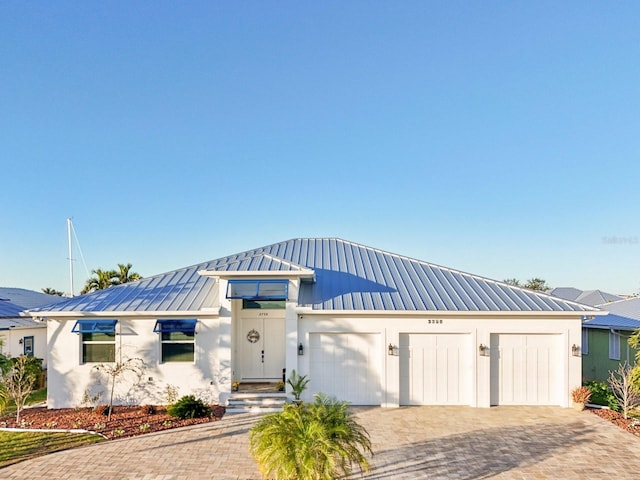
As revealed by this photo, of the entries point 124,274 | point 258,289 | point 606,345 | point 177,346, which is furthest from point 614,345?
point 124,274

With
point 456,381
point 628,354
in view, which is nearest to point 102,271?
point 456,381

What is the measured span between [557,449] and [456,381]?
4.46m

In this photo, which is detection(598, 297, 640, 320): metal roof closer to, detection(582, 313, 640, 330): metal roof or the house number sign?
detection(582, 313, 640, 330): metal roof

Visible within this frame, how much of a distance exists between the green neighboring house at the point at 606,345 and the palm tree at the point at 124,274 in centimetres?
2876

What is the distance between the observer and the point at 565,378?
14742 millimetres

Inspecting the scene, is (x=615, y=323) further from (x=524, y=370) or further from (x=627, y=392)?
(x=524, y=370)

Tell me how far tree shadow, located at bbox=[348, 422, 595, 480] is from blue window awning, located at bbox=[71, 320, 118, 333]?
1062cm

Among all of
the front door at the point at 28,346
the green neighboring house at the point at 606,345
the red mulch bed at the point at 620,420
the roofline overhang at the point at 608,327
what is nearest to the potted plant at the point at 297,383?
the red mulch bed at the point at 620,420

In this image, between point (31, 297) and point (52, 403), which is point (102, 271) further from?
point (52, 403)

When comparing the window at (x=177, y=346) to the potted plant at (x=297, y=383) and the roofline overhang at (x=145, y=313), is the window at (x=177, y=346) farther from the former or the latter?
the potted plant at (x=297, y=383)

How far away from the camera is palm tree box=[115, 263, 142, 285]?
2948cm

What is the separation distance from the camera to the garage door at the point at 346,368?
1491 cm

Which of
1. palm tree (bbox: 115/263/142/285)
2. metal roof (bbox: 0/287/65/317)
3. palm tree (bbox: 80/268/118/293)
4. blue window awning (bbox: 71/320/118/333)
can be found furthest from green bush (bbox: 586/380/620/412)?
metal roof (bbox: 0/287/65/317)

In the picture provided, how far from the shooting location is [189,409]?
1314 cm
